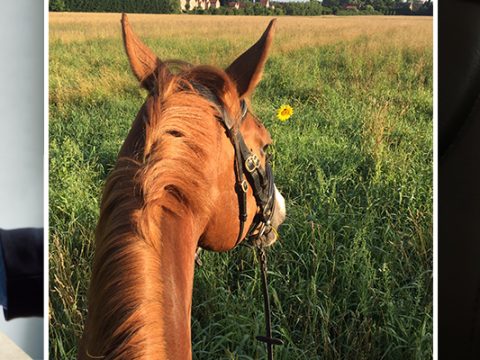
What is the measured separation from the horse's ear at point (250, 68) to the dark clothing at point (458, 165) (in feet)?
3.30

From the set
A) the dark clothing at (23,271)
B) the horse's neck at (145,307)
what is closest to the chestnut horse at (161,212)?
the horse's neck at (145,307)

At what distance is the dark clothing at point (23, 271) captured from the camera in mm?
3131

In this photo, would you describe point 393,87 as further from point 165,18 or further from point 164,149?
point 164,149

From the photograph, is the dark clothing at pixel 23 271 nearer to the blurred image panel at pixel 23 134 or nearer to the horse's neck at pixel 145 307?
the blurred image panel at pixel 23 134

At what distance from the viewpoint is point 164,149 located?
1.69m

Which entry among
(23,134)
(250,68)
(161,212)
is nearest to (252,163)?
(250,68)

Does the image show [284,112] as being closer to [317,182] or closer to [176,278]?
[317,182]

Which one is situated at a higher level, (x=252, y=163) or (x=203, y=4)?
(x=203, y=4)

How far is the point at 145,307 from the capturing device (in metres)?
1.56

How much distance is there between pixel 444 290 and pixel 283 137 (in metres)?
1.00

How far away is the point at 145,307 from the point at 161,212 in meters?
0.27

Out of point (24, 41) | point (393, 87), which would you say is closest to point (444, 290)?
point (393, 87)

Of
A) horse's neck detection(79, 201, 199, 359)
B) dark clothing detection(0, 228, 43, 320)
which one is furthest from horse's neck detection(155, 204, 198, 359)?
dark clothing detection(0, 228, 43, 320)

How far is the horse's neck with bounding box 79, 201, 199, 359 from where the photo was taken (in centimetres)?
154
